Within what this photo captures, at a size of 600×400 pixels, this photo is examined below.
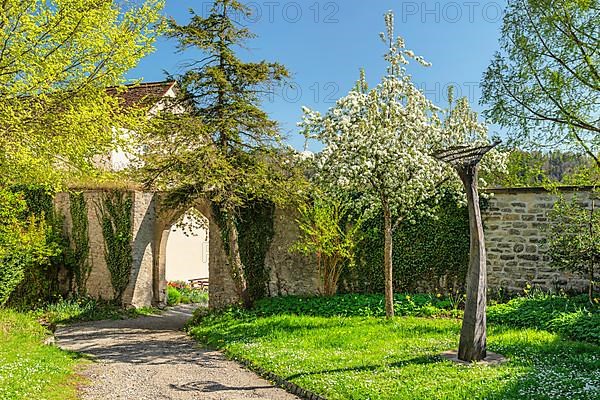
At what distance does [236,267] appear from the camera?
12.7 meters

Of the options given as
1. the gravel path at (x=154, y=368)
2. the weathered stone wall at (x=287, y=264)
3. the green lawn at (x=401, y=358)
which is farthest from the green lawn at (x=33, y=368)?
the weathered stone wall at (x=287, y=264)

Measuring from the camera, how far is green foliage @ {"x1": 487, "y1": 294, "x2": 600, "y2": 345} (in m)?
8.31

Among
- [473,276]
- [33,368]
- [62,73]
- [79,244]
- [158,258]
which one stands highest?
[62,73]

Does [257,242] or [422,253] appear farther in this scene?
[257,242]

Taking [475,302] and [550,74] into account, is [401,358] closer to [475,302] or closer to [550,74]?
[475,302]

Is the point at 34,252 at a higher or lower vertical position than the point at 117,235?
lower

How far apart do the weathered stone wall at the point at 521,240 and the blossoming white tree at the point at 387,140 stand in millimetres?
2184

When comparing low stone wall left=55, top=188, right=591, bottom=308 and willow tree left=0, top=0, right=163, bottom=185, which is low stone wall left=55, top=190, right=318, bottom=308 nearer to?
low stone wall left=55, top=188, right=591, bottom=308

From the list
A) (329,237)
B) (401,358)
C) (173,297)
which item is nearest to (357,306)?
(329,237)

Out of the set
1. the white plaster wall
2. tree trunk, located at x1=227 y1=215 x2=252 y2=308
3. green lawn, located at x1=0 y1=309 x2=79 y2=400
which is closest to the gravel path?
green lawn, located at x1=0 y1=309 x2=79 y2=400

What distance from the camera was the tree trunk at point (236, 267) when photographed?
496 inches

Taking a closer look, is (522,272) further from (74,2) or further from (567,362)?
(74,2)

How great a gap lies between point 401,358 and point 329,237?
17.0 ft

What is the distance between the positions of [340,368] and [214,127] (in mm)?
6521
